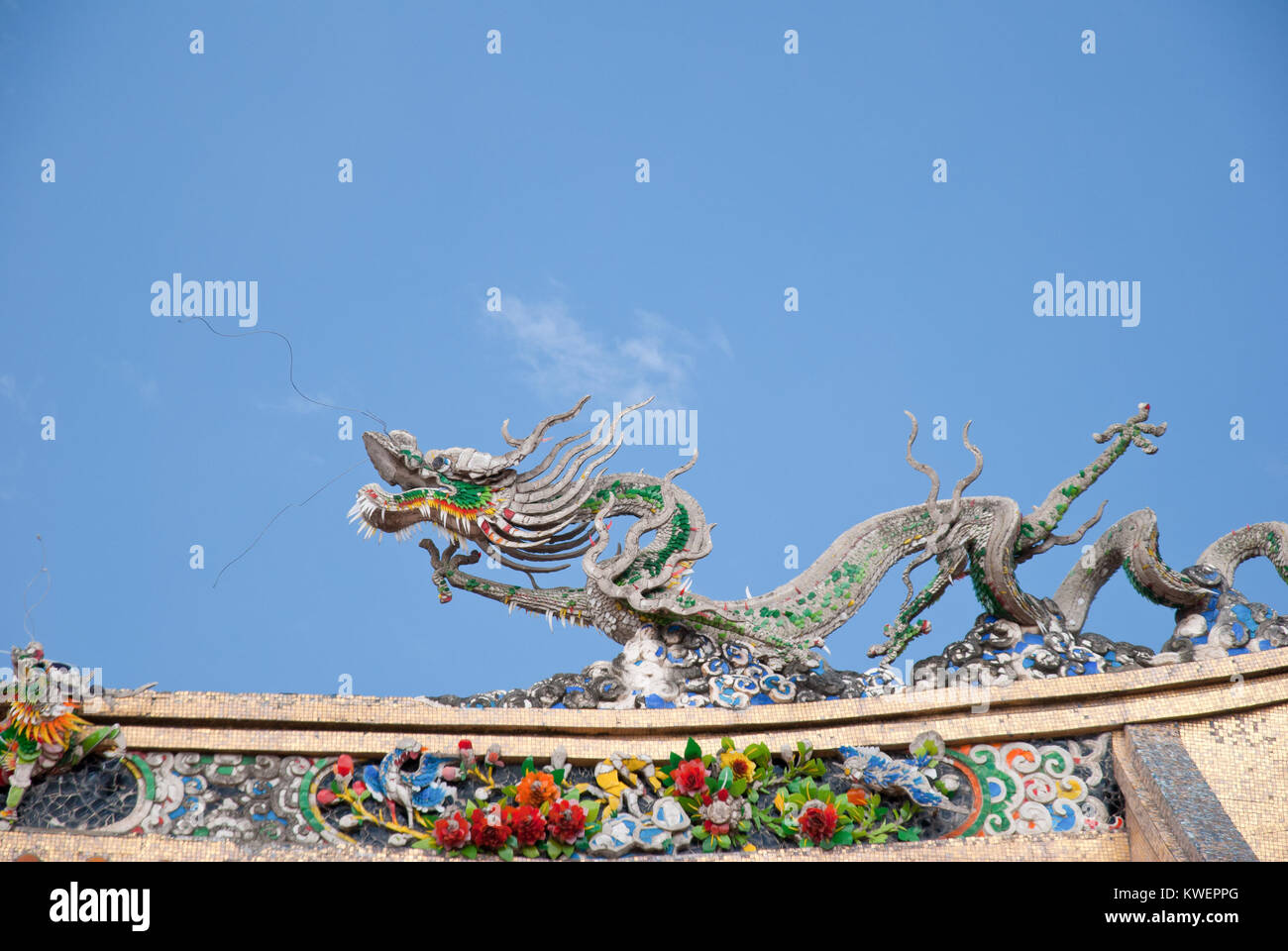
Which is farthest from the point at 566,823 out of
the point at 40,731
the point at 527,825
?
the point at 40,731

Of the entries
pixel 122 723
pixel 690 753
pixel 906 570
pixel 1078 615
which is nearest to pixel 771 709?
pixel 690 753

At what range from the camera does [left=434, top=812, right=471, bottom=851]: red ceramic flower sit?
23.7 ft

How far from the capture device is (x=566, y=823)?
7293 mm

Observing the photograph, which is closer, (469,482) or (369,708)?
(369,708)

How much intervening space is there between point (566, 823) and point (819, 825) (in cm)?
117

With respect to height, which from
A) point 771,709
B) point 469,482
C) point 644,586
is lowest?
point 771,709

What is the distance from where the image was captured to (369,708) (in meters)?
7.67

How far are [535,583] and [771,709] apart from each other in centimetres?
146

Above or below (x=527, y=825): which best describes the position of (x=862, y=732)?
above

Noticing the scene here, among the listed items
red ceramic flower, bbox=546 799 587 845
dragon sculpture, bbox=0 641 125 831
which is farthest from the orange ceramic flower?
dragon sculpture, bbox=0 641 125 831

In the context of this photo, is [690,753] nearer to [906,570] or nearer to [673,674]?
[673,674]

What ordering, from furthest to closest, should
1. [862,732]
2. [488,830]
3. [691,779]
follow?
[862,732], [691,779], [488,830]

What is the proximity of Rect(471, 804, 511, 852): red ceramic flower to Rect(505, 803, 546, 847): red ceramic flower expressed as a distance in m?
0.04

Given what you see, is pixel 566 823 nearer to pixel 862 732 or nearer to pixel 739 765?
pixel 739 765
